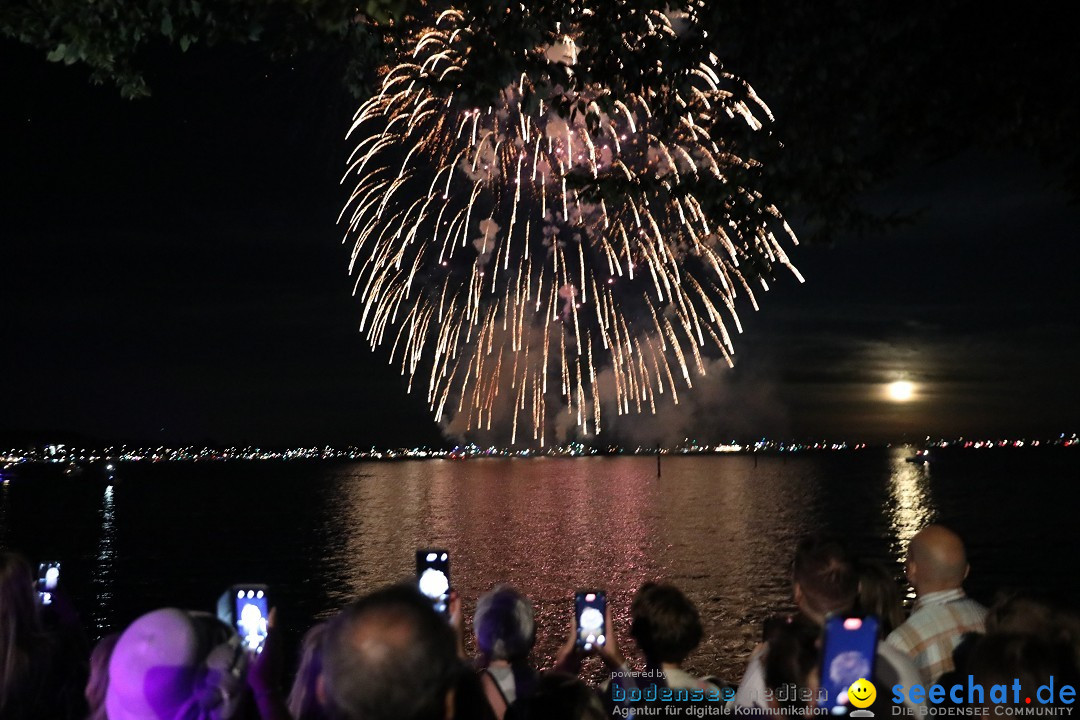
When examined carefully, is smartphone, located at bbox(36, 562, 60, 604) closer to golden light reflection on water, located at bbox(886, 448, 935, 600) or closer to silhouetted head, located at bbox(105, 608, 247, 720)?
silhouetted head, located at bbox(105, 608, 247, 720)

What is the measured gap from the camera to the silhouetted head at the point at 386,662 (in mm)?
3213

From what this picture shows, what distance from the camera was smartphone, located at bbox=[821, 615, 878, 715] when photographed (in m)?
4.33

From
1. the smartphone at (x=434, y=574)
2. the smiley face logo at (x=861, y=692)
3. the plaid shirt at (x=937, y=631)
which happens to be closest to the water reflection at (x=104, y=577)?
the smartphone at (x=434, y=574)

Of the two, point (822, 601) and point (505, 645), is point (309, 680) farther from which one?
Result: point (822, 601)

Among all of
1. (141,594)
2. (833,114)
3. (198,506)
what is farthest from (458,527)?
(833,114)

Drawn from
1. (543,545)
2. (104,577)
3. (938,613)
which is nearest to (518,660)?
(938,613)

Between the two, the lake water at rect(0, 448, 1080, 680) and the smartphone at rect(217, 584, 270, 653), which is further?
the lake water at rect(0, 448, 1080, 680)

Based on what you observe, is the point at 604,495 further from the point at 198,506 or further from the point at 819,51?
the point at 819,51

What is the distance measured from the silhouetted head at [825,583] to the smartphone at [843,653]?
91cm

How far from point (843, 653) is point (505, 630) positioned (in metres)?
1.85

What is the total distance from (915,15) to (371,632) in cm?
796

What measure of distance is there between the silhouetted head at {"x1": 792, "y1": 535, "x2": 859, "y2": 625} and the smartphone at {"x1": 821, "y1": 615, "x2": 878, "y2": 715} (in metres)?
0.91

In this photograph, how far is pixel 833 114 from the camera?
1015 cm

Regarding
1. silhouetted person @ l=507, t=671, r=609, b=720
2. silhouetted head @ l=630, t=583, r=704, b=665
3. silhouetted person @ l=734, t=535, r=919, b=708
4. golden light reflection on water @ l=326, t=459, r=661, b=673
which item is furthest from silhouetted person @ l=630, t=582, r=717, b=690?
golden light reflection on water @ l=326, t=459, r=661, b=673
